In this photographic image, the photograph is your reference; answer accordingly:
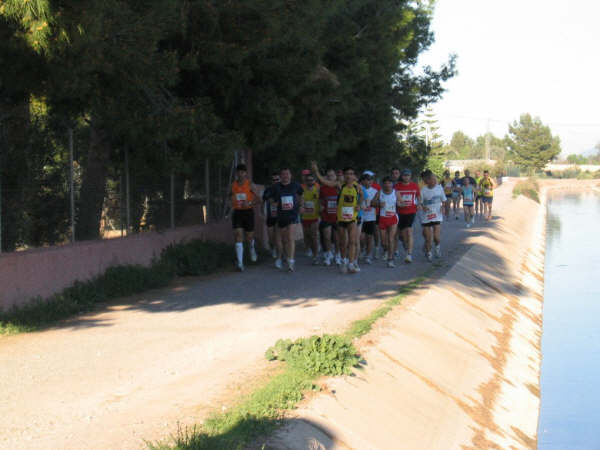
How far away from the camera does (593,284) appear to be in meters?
24.2

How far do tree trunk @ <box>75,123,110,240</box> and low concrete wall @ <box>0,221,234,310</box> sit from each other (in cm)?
35

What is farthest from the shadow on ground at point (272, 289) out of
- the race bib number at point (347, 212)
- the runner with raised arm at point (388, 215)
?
the race bib number at point (347, 212)

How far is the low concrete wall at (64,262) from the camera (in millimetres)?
9758

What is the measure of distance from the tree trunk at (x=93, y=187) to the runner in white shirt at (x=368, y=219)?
16.5ft

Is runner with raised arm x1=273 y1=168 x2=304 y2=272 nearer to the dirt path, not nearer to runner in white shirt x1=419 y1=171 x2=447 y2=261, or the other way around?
the dirt path

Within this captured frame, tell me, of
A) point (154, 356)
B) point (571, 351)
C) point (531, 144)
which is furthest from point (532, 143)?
point (154, 356)

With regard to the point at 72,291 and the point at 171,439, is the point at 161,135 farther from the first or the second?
the point at 171,439

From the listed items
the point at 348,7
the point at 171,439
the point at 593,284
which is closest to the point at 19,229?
the point at 171,439

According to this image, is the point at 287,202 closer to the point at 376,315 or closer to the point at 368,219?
the point at 368,219

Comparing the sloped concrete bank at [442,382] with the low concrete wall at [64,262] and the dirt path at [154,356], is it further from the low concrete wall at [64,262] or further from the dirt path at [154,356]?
the low concrete wall at [64,262]

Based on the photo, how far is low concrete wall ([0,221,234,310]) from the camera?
9.76m

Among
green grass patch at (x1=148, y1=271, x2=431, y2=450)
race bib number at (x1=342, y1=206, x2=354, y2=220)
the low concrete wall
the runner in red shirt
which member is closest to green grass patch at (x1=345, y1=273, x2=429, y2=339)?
green grass patch at (x1=148, y1=271, x2=431, y2=450)

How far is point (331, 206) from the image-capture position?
15312 millimetres

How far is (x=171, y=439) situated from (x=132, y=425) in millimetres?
641
